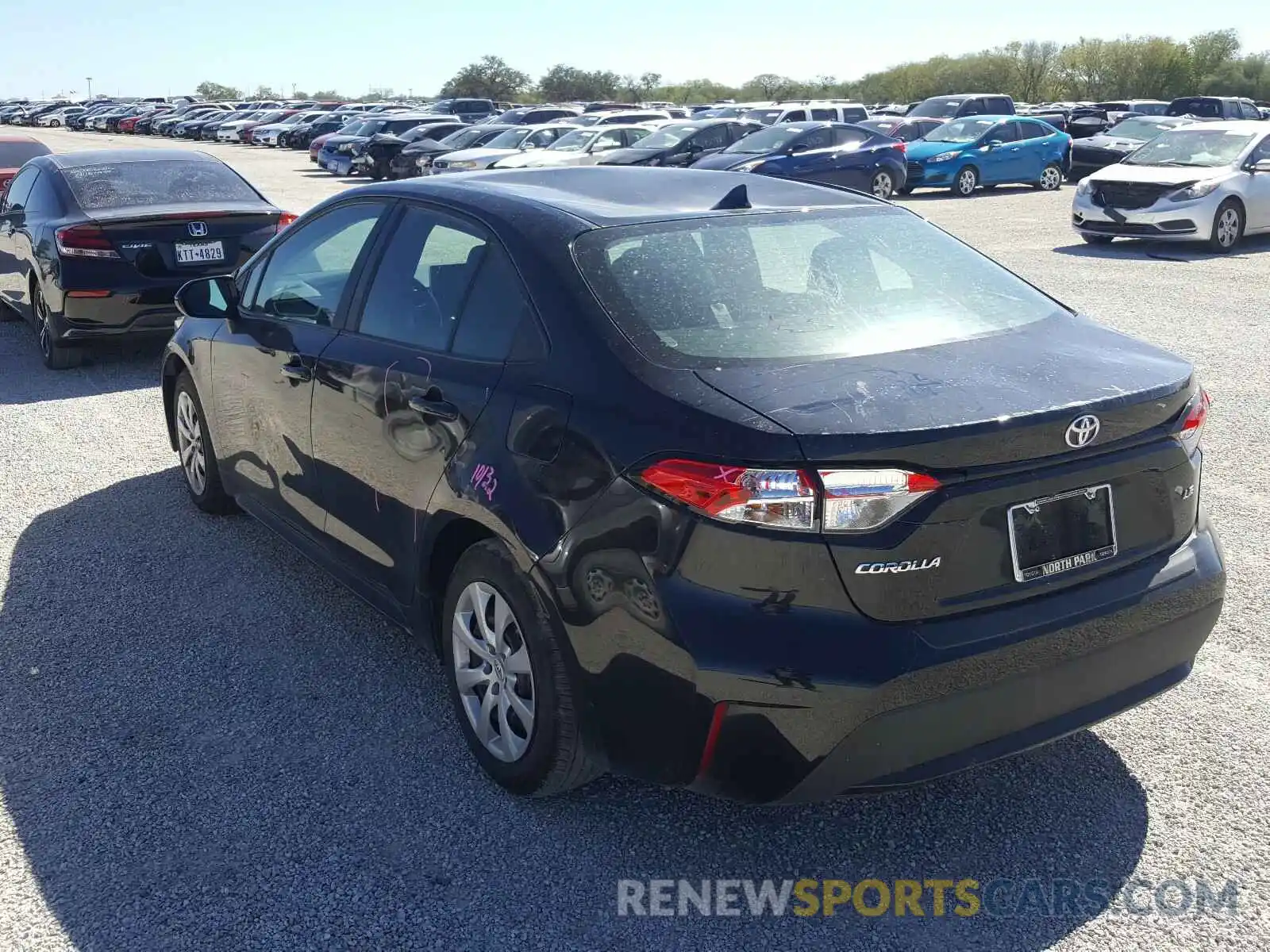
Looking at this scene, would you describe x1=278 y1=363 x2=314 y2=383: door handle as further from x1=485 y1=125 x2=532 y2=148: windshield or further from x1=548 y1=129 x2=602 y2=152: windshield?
x1=485 y1=125 x2=532 y2=148: windshield

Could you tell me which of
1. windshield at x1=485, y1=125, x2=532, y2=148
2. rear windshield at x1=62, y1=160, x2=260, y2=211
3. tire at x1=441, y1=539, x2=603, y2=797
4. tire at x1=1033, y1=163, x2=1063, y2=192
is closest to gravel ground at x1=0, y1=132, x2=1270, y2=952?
tire at x1=441, y1=539, x2=603, y2=797

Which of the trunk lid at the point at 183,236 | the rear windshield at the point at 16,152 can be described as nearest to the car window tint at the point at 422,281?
the trunk lid at the point at 183,236

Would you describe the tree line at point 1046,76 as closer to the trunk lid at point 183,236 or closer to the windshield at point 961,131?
the windshield at point 961,131

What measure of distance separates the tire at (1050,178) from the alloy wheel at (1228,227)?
1021 cm

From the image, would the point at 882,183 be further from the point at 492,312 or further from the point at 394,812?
the point at 394,812

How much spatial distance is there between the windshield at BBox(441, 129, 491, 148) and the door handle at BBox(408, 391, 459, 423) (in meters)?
26.3

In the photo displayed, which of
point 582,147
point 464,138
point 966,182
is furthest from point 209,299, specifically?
point 464,138

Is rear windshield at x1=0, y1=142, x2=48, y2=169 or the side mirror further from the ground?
rear windshield at x1=0, y1=142, x2=48, y2=169

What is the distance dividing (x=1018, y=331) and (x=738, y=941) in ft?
5.94

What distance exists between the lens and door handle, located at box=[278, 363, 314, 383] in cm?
431

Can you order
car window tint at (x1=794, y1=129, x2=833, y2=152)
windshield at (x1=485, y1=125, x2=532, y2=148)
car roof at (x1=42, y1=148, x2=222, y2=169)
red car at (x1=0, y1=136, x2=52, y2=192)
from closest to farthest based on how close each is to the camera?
1. car roof at (x1=42, y1=148, x2=222, y2=169)
2. red car at (x1=0, y1=136, x2=52, y2=192)
3. car window tint at (x1=794, y1=129, x2=833, y2=152)
4. windshield at (x1=485, y1=125, x2=532, y2=148)

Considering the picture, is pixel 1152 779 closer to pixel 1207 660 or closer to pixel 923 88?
pixel 1207 660

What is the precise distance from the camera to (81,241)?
8391mm

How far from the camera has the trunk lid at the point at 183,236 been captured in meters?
8.47
